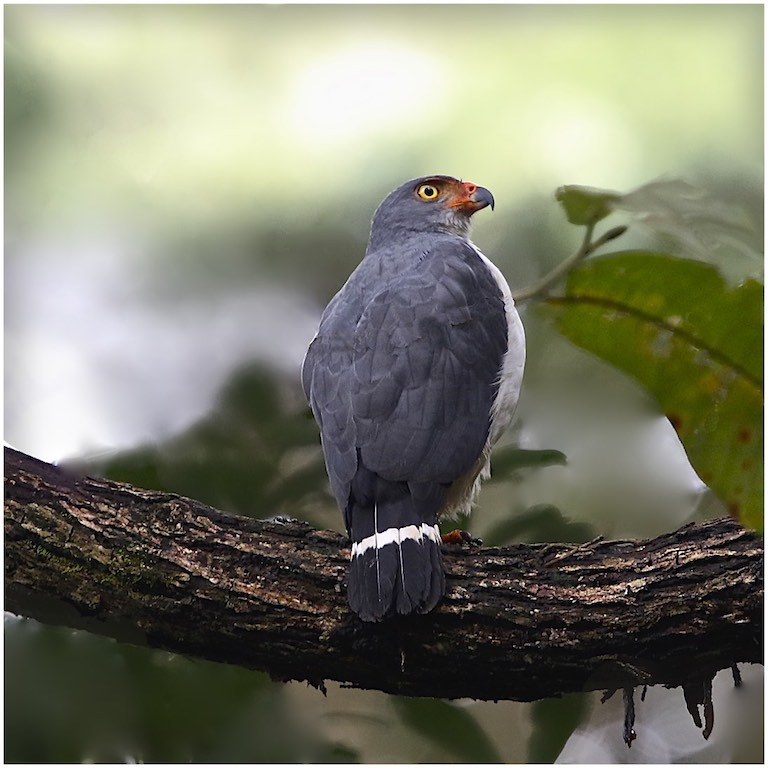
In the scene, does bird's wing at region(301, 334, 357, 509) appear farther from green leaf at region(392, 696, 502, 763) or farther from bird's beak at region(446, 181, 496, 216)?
bird's beak at region(446, 181, 496, 216)

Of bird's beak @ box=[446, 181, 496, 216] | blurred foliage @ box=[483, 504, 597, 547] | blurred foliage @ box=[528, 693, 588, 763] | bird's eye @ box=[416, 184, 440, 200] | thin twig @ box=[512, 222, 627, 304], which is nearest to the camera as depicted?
blurred foliage @ box=[528, 693, 588, 763]

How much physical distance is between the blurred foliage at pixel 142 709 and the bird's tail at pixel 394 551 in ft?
1.56

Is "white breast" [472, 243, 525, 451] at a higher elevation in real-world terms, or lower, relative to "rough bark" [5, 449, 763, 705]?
higher

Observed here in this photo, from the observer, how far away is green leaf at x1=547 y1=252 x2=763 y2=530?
215cm

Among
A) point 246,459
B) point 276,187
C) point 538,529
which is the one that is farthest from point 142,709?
point 276,187

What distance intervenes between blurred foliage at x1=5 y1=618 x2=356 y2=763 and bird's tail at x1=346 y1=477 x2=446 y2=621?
0.48 meters

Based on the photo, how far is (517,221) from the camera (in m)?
3.06

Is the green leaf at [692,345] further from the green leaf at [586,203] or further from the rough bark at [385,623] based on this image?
the rough bark at [385,623]

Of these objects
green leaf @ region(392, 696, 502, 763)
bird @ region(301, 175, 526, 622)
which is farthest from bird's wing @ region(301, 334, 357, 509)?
green leaf @ region(392, 696, 502, 763)

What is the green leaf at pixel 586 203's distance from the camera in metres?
2.49

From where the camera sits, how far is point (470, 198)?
320cm

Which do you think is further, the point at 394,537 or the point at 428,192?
the point at 428,192

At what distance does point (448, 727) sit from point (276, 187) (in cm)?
170

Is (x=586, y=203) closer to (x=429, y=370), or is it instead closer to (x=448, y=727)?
(x=429, y=370)
